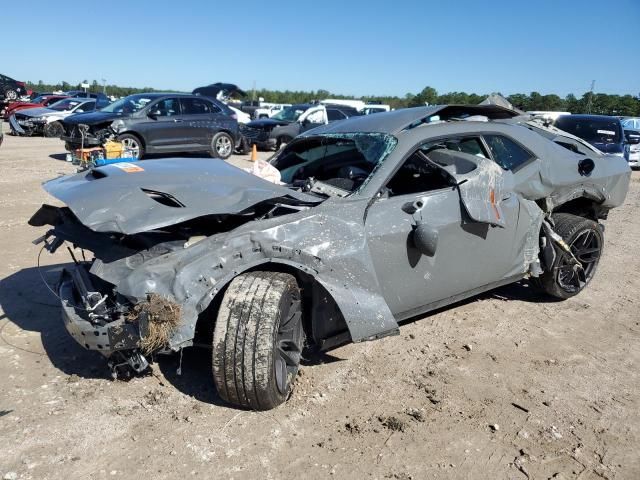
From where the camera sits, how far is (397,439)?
3014 mm

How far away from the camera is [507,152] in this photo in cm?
464

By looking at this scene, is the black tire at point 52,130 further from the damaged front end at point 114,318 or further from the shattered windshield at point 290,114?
the damaged front end at point 114,318

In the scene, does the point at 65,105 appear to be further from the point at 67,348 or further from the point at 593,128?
the point at 67,348

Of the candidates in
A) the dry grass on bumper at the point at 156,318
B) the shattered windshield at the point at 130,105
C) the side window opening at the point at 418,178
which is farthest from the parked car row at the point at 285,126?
the dry grass on bumper at the point at 156,318

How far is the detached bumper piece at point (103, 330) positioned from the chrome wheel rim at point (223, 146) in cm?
1167

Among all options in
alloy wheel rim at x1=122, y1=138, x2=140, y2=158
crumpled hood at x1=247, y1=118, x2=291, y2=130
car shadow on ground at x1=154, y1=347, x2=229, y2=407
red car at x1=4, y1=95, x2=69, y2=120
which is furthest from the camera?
red car at x1=4, y1=95, x2=69, y2=120

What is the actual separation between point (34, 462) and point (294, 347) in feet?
4.80

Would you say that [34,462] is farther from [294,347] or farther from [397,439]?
[397,439]

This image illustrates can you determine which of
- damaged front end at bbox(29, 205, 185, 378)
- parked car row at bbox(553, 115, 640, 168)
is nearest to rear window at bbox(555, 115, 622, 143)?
parked car row at bbox(553, 115, 640, 168)

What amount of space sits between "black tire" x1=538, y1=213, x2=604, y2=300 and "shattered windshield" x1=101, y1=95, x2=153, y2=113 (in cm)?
1095

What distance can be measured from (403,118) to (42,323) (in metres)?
3.26

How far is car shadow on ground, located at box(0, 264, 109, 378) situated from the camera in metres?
3.75

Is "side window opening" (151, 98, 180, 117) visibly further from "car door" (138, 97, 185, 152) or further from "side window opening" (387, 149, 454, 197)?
"side window opening" (387, 149, 454, 197)

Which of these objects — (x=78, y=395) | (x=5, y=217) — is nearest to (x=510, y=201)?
(x=78, y=395)
